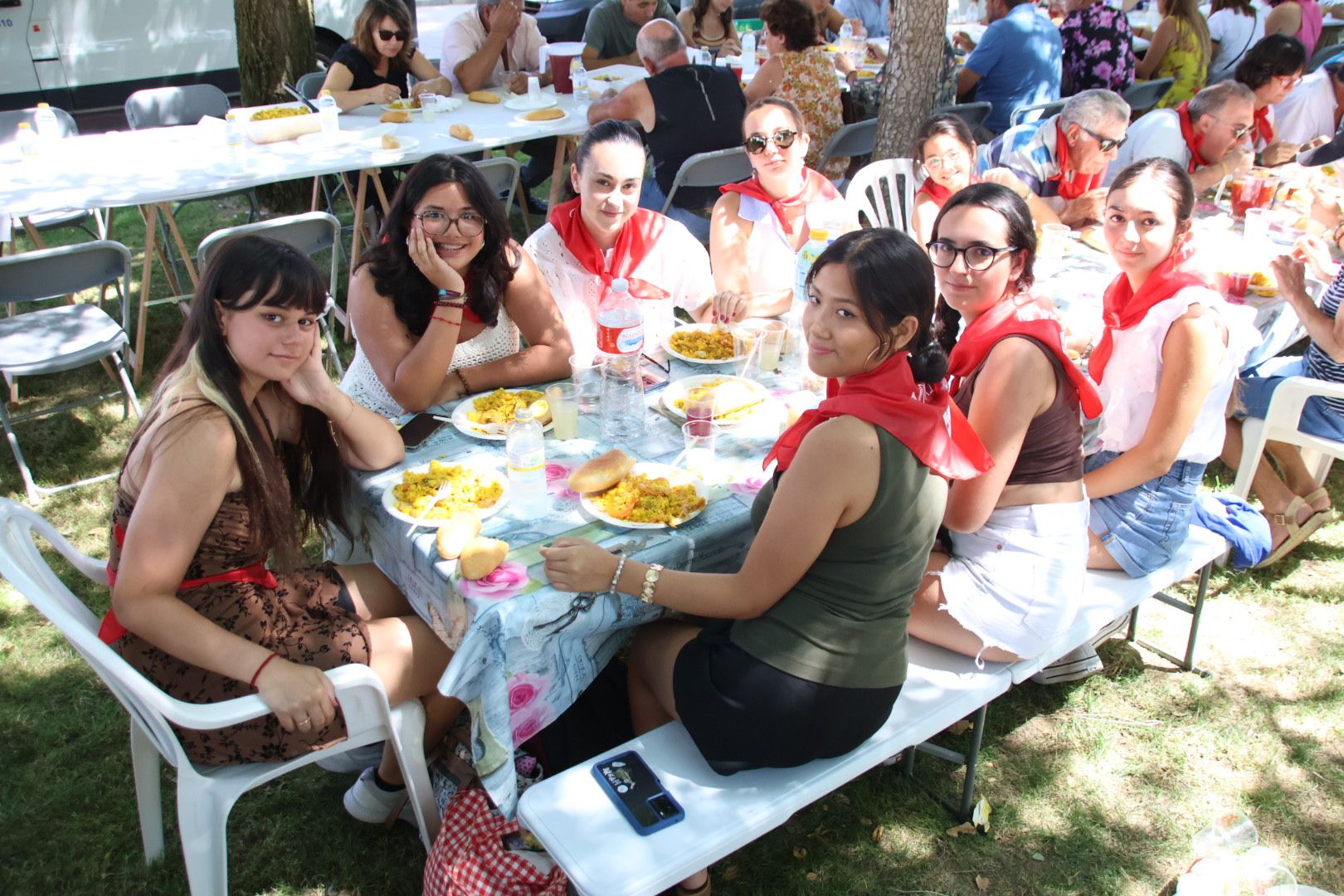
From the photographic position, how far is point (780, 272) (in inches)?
150

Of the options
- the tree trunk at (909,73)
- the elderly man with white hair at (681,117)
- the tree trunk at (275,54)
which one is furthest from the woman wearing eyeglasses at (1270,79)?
the tree trunk at (275,54)

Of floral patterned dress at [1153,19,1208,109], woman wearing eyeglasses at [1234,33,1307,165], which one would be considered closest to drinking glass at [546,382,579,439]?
woman wearing eyeglasses at [1234,33,1307,165]

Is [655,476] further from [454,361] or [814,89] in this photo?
[814,89]

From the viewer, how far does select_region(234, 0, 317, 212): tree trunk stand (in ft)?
22.9

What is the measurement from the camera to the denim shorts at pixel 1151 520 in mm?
2650

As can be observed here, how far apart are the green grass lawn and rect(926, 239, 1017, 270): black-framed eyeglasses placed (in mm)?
1407

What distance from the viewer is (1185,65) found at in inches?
270

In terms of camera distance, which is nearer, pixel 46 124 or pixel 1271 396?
pixel 1271 396

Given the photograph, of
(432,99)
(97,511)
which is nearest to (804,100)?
(432,99)

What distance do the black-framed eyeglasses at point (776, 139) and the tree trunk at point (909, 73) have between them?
200 centimetres

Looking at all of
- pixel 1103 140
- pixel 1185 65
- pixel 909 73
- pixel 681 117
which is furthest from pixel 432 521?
pixel 1185 65

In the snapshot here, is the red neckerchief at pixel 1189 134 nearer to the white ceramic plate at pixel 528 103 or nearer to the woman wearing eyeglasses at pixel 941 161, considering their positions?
the woman wearing eyeglasses at pixel 941 161

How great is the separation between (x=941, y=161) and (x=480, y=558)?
2.84 meters

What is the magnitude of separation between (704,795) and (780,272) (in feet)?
7.77
